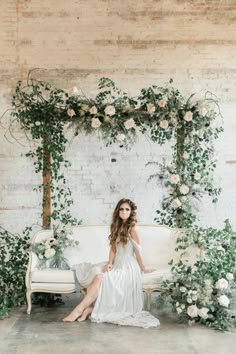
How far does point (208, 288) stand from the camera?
563cm

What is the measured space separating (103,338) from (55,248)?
1.53 meters

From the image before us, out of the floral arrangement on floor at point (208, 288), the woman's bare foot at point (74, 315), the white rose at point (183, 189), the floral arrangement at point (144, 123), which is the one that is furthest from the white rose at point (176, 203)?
the woman's bare foot at point (74, 315)

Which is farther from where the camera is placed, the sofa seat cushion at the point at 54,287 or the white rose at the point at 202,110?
the white rose at the point at 202,110

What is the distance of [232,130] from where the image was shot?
26.0 feet

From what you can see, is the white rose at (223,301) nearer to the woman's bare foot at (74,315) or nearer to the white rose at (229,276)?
the white rose at (229,276)

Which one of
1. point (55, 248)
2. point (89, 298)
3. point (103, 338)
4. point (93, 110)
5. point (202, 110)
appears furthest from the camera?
point (202, 110)

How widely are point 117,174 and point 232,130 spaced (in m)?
1.77

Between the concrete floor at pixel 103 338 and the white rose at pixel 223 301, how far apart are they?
29 centimetres

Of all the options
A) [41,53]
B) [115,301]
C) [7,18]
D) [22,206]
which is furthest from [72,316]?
[7,18]

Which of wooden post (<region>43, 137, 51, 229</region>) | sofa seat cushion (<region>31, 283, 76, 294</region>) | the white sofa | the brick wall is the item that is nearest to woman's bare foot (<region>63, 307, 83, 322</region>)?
sofa seat cushion (<region>31, 283, 76, 294</region>)

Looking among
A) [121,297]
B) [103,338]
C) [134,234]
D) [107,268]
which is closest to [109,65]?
[134,234]

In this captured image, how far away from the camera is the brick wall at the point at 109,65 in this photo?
25.7 ft

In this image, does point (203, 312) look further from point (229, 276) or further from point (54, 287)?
point (54, 287)

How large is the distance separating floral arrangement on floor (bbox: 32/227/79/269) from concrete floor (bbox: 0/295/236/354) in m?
0.66
